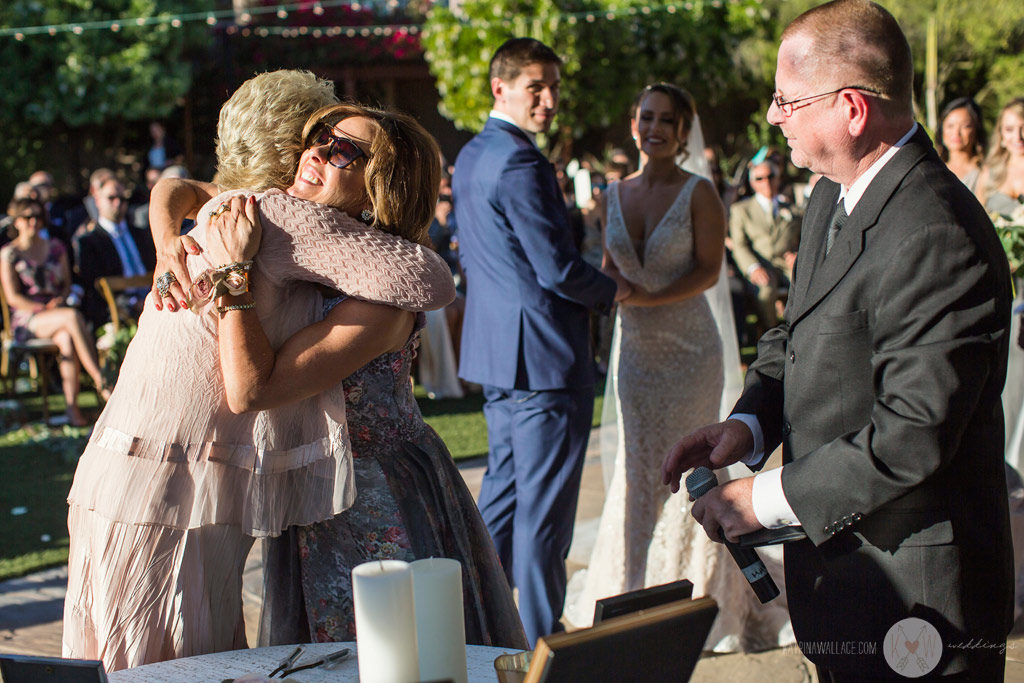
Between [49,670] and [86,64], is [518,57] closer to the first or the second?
[49,670]

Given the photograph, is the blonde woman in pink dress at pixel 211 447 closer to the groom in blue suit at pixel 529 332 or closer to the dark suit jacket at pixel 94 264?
the groom in blue suit at pixel 529 332

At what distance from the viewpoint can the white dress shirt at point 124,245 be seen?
355 inches

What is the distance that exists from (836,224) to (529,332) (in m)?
1.84

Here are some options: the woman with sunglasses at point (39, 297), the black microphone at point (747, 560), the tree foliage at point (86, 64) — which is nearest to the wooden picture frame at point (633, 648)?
the black microphone at point (747, 560)

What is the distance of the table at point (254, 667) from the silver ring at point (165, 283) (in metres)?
0.73

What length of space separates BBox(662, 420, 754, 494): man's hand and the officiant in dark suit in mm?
158

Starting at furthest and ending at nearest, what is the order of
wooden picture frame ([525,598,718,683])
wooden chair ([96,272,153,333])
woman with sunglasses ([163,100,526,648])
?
wooden chair ([96,272,153,333]), woman with sunglasses ([163,100,526,648]), wooden picture frame ([525,598,718,683])

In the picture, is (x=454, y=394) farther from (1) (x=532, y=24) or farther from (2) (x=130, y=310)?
(1) (x=532, y=24)

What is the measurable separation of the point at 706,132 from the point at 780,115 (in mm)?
19729

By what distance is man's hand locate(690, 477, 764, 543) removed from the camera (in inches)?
71.1

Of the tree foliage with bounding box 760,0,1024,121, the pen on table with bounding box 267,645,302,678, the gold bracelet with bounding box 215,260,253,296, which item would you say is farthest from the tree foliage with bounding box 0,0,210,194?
the pen on table with bounding box 267,645,302,678

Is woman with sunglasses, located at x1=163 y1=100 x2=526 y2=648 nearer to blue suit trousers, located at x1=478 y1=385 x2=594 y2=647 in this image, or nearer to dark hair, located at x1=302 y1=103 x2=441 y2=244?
dark hair, located at x1=302 y1=103 x2=441 y2=244


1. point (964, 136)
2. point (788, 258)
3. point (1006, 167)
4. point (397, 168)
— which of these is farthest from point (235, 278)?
point (788, 258)

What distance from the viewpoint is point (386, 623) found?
138 cm
